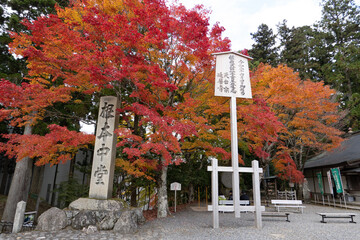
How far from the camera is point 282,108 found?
14.1m

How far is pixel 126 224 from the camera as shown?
6738 millimetres

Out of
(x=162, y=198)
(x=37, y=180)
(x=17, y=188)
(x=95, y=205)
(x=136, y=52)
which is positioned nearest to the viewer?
(x=95, y=205)

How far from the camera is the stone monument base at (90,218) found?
6.69 meters

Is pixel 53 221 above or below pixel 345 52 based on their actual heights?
below

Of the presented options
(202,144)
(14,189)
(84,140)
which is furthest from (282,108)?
(14,189)

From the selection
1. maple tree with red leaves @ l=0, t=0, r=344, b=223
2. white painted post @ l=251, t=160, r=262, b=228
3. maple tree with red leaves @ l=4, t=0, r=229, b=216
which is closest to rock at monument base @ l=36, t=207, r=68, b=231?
maple tree with red leaves @ l=0, t=0, r=344, b=223

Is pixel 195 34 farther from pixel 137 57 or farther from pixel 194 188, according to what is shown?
pixel 194 188

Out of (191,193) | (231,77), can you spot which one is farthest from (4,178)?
(231,77)

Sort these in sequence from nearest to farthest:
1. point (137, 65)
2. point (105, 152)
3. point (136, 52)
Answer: point (137, 65) < point (105, 152) < point (136, 52)

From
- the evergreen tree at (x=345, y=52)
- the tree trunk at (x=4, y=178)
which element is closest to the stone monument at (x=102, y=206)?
the tree trunk at (x=4, y=178)

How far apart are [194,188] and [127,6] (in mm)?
13691

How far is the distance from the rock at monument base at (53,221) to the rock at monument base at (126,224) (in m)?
1.70

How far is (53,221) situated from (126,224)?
2.28 m

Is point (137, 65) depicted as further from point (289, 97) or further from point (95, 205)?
point (289, 97)
